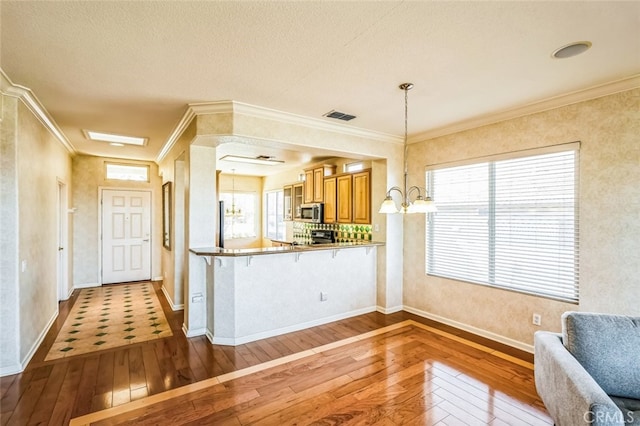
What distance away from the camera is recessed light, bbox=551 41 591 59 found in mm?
2207

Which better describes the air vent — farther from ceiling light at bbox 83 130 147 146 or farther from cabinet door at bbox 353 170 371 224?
ceiling light at bbox 83 130 147 146

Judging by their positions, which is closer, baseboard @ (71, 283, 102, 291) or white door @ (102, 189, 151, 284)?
baseboard @ (71, 283, 102, 291)

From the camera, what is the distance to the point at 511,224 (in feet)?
12.1

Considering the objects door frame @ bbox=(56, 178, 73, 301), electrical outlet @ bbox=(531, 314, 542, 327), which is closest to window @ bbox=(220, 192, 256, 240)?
door frame @ bbox=(56, 178, 73, 301)

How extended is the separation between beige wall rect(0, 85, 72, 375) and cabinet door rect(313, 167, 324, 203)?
4166 millimetres

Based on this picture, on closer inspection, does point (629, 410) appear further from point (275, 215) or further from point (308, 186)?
point (275, 215)

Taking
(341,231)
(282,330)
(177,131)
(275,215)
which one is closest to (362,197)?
(341,231)

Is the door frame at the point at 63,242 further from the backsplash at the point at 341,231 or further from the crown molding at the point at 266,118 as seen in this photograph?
the backsplash at the point at 341,231

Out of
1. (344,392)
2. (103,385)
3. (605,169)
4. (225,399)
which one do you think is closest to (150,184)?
(103,385)

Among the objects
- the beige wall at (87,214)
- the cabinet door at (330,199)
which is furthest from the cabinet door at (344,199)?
the beige wall at (87,214)

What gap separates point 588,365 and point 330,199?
4341 mm

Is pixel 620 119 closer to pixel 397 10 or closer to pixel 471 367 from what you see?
pixel 397 10

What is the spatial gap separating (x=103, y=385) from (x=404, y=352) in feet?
9.80

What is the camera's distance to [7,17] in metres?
1.91
